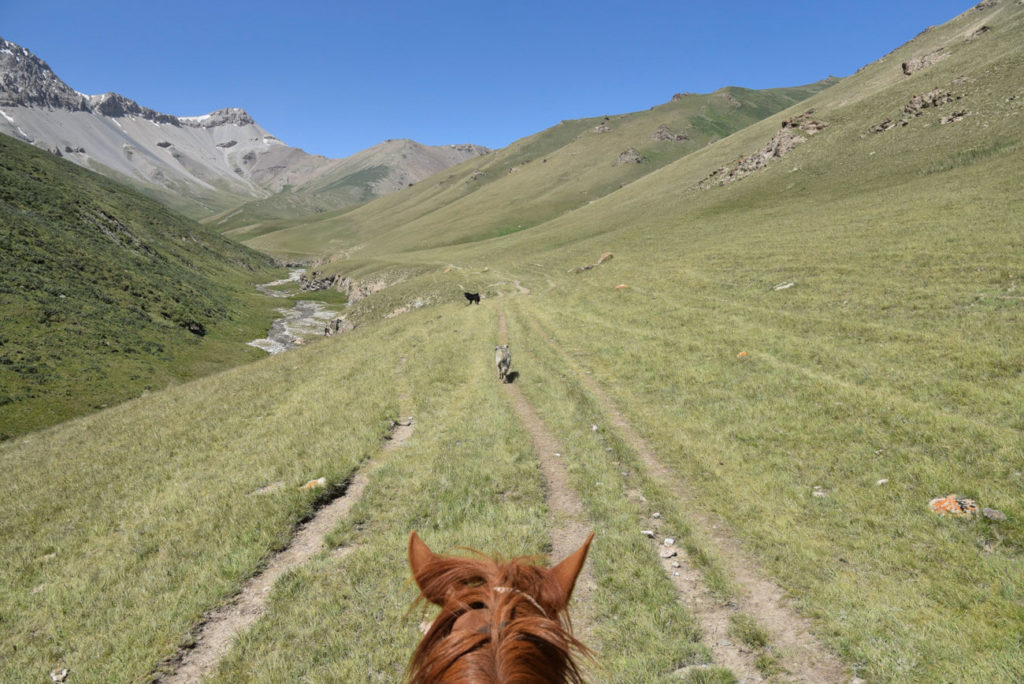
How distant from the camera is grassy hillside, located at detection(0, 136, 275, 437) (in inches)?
1366

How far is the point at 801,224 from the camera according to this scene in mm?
40531

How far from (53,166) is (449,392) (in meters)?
147

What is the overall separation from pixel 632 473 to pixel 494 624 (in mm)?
9347

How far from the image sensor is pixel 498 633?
257 centimetres

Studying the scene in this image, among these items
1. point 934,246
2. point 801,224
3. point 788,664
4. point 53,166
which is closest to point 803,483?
point 788,664

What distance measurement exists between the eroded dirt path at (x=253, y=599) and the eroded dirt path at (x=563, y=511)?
14.4 feet

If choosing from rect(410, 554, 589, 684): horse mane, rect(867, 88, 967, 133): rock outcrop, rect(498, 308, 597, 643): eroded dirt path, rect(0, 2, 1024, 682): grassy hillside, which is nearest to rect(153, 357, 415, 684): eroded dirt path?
rect(0, 2, 1024, 682): grassy hillside

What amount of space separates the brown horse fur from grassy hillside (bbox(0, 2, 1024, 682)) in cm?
200

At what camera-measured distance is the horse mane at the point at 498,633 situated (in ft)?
8.14

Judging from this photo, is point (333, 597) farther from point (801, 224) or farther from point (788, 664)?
point (801, 224)

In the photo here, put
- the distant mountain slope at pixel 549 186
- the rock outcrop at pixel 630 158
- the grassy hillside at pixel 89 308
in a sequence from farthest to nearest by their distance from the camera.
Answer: the rock outcrop at pixel 630 158
the distant mountain slope at pixel 549 186
the grassy hillside at pixel 89 308

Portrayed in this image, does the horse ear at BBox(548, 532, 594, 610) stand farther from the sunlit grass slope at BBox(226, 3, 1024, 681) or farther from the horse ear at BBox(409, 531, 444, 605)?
the sunlit grass slope at BBox(226, 3, 1024, 681)

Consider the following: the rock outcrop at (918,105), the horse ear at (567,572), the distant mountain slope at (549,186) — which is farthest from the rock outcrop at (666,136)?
the horse ear at (567,572)

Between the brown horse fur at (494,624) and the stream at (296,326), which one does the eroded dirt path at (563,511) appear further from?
the stream at (296,326)
